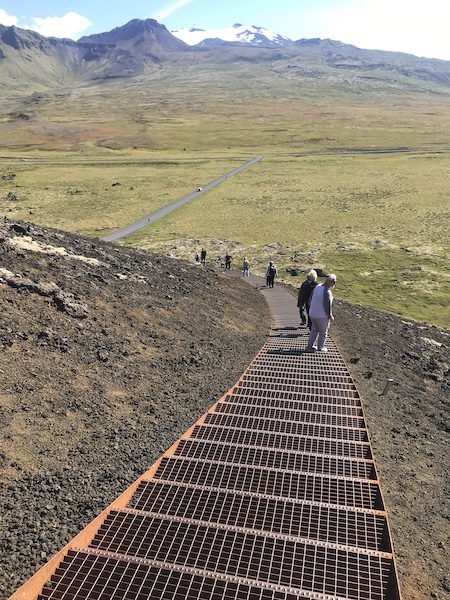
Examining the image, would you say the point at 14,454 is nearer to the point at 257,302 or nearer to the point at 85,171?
the point at 257,302

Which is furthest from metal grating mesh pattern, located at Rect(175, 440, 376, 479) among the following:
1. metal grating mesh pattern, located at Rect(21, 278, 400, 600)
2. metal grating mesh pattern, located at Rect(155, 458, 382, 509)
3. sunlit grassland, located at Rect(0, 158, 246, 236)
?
sunlit grassland, located at Rect(0, 158, 246, 236)

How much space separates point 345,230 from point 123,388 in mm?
42622

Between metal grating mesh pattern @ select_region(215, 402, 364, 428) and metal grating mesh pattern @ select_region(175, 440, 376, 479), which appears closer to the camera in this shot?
metal grating mesh pattern @ select_region(175, 440, 376, 479)

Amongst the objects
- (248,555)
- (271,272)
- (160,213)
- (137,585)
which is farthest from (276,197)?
(137,585)

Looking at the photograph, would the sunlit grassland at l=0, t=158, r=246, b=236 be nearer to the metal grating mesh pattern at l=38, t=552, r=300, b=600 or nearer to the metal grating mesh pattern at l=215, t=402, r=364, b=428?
the metal grating mesh pattern at l=215, t=402, r=364, b=428

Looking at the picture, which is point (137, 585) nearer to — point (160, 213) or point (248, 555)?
point (248, 555)

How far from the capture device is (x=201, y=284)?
23.0 meters

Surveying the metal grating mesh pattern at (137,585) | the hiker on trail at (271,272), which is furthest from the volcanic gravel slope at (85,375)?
the hiker on trail at (271,272)

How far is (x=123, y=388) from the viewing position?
10.9 metres

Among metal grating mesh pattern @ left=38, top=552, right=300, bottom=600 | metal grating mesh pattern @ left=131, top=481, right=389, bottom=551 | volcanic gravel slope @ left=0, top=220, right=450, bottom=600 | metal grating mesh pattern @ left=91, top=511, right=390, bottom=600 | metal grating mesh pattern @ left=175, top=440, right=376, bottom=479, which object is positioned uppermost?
metal grating mesh pattern @ left=38, top=552, right=300, bottom=600

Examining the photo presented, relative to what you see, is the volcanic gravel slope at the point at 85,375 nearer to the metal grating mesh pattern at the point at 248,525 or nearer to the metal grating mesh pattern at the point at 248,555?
→ the metal grating mesh pattern at the point at 248,525

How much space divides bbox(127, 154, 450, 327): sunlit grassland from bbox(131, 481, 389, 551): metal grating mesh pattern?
81.9 ft

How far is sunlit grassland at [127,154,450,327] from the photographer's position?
111 ft

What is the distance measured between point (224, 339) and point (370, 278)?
2201 cm
